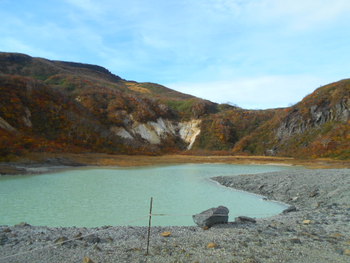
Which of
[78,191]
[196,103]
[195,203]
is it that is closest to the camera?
[195,203]

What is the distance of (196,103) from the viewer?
87188 millimetres

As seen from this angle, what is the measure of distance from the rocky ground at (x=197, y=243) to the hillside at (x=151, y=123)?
29.4 m

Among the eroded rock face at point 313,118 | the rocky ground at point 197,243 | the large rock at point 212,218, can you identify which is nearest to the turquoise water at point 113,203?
the large rock at point 212,218

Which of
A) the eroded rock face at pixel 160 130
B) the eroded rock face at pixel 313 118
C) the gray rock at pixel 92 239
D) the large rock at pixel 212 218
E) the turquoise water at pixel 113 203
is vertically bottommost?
the turquoise water at pixel 113 203

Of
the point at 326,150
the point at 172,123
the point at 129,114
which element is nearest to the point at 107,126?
the point at 129,114

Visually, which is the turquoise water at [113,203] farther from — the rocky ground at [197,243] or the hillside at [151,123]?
the hillside at [151,123]

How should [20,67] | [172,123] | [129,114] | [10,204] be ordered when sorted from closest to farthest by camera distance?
1. [10,204]
2. [129,114]
3. [172,123]
4. [20,67]

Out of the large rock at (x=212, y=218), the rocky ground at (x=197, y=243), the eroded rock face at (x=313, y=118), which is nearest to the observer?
the rocky ground at (x=197, y=243)

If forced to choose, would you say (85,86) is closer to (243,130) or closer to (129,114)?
(129,114)

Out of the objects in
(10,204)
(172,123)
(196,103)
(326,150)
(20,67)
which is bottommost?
(10,204)

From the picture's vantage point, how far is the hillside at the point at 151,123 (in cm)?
4839

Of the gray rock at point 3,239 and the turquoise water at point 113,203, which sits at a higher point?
the gray rock at point 3,239

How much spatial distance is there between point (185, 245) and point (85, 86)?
82285mm

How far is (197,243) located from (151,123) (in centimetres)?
6717
